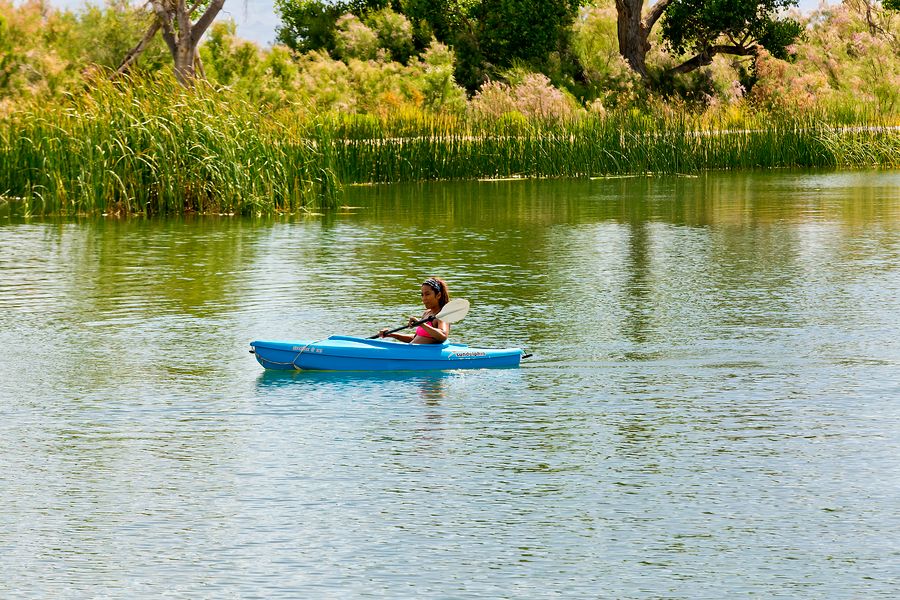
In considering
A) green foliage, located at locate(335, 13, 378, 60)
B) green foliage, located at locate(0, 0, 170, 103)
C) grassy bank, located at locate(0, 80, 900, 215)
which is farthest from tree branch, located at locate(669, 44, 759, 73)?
grassy bank, located at locate(0, 80, 900, 215)

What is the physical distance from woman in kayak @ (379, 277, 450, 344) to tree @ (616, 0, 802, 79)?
40.0 metres

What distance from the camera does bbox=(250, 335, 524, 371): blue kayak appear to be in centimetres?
1113

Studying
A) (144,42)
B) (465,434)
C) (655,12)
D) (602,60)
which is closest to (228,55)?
(144,42)

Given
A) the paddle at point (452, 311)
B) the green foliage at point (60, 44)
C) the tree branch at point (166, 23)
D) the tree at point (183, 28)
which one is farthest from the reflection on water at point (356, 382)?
the tree branch at point (166, 23)

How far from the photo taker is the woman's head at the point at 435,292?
11.4m

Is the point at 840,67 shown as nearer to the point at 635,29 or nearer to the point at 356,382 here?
the point at 635,29

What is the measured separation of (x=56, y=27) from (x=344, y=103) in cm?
871

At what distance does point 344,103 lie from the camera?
140 feet

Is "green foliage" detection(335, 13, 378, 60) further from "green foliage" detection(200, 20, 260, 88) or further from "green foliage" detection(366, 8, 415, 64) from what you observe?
"green foliage" detection(200, 20, 260, 88)

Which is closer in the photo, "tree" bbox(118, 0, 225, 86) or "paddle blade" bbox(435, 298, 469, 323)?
"paddle blade" bbox(435, 298, 469, 323)

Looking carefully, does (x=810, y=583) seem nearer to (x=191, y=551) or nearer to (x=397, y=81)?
(x=191, y=551)

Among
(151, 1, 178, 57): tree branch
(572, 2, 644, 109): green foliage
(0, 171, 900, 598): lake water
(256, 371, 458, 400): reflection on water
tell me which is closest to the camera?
(0, 171, 900, 598): lake water

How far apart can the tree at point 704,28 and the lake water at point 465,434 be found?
33.2 meters

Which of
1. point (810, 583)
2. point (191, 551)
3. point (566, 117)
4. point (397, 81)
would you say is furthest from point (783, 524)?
point (397, 81)
